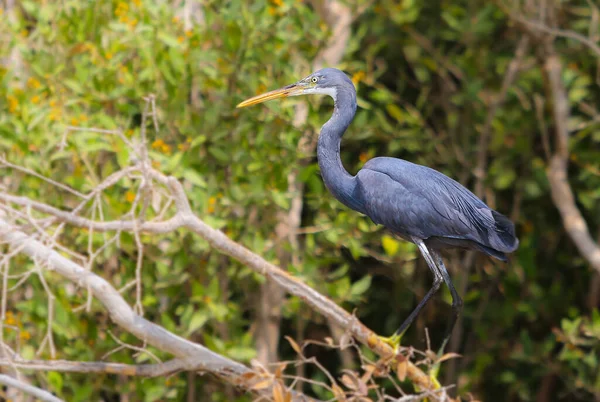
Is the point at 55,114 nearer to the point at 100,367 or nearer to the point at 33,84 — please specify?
the point at 33,84

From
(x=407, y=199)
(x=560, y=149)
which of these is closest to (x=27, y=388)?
(x=407, y=199)

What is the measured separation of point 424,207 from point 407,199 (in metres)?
0.09

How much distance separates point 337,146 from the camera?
4.70 meters

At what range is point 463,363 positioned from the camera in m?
7.88

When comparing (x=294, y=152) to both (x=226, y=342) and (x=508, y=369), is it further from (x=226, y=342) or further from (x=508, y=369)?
(x=508, y=369)

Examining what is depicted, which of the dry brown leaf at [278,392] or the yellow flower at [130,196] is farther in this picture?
the yellow flower at [130,196]

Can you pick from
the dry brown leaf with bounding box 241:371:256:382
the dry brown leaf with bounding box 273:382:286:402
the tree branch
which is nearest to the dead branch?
the tree branch

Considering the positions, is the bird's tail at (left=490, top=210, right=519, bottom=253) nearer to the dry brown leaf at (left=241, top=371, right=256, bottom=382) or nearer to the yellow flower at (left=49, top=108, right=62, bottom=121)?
the dry brown leaf at (left=241, top=371, right=256, bottom=382)

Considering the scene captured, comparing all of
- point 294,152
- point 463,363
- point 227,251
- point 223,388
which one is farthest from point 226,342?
point 463,363

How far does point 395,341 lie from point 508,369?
12.8 feet

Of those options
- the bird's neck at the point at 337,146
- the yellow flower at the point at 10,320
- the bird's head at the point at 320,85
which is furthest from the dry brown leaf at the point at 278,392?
the yellow flower at the point at 10,320

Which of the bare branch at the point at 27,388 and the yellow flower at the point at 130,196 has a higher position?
the yellow flower at the point at 130,196

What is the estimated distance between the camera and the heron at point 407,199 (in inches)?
181

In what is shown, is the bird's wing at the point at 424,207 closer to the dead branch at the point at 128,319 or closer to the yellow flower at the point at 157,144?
the dead branch at the point at 128,319
